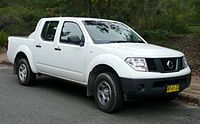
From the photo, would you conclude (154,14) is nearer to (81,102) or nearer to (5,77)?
(5,77)

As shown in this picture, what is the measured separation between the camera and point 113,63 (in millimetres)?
6109

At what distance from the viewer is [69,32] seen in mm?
7422

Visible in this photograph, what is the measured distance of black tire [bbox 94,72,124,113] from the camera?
19.9ft

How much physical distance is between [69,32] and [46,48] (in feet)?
2.45

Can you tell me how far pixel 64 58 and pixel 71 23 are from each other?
817 mm

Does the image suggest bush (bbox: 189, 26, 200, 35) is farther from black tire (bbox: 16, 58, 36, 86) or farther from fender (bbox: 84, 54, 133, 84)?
fender (bbox: 84, 54, 133, 84)

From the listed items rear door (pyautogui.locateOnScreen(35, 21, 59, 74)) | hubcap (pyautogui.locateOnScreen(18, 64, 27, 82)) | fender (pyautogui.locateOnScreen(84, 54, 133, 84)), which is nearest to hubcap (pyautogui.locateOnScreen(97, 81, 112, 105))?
fender (pyautogui.locateOnScreen(84, 54, 133, 84))

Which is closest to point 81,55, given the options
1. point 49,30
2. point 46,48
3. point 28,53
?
point 46,48

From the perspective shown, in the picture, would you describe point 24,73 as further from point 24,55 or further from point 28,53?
point 28,53

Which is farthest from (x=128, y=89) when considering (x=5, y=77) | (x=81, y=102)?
(x=5, y=77)

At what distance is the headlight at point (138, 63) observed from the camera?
19.4 feet

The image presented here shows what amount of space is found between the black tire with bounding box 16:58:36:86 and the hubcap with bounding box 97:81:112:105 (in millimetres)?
2640

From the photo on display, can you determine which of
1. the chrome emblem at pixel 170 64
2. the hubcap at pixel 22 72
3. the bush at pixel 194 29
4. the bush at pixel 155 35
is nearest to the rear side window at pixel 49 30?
the hubcap at pixel 22 72

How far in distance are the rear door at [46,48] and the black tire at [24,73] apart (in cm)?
45
